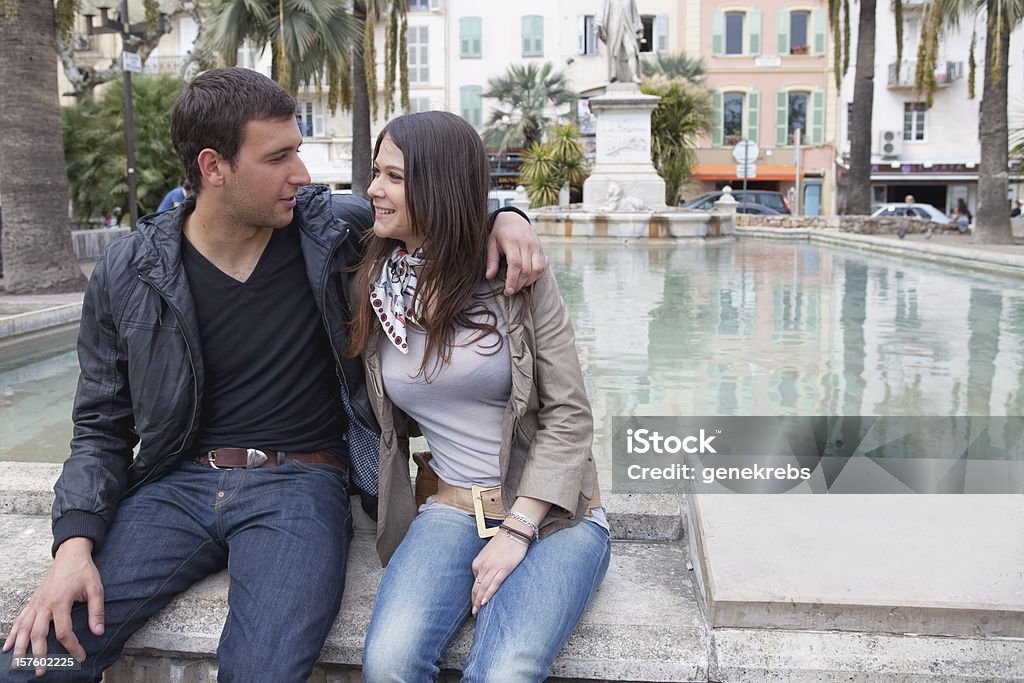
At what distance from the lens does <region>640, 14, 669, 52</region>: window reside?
129 ft

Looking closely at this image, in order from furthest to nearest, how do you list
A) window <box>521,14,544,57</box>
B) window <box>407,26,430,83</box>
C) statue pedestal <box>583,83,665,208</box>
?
window <box>407,26,430,83</box> < window <box>521,14,544,57</box> < statue pedestal <box>583,83,665,208</box>

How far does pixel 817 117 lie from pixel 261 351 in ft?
130

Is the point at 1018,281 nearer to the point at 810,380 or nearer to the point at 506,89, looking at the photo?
the point at 810,380

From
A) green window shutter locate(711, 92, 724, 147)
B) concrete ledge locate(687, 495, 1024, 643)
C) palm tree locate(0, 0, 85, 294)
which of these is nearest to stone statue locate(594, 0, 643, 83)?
palm tree locate(0, 0, 85, 294)

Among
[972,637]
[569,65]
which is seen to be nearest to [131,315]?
[972,637]

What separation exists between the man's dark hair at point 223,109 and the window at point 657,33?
38.6 meters

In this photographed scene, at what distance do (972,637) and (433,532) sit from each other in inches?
44.7

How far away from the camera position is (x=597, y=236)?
1903 centimetres

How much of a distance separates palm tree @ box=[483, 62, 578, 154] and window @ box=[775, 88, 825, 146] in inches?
326

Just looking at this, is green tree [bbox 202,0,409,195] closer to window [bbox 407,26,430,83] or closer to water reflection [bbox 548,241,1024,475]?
water reflection [bbox 548,241,1024,475]

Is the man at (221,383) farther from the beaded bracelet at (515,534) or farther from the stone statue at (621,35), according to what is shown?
the stone statue at (621,35)

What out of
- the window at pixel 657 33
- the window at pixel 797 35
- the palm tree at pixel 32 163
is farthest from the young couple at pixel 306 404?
the window at pixel 797 35

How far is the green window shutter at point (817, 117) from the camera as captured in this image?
1534 inches

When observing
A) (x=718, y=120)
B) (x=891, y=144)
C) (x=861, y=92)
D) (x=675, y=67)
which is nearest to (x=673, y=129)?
(x=861, y=92)
